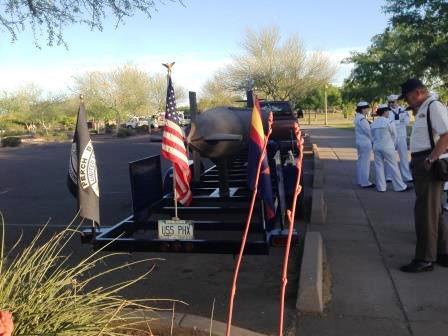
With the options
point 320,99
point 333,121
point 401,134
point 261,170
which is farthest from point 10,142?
point 320,99

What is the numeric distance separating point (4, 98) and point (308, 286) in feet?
223

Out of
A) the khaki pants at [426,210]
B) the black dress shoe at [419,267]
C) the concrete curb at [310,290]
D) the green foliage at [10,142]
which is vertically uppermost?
the khaki pants at [426,210]

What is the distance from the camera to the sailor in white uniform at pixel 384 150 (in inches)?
439

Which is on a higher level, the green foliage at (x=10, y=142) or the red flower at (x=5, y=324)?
the red flower at (x=5, y=324)

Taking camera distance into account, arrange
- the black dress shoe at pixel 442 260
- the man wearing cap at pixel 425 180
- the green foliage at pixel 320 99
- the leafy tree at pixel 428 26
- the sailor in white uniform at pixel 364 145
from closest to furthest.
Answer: the man wearing cap at pixel 425 180 → the black dress shoe at pixel 442 260 → the sailor in white uniform at pixel 364 145 → the leafy tree at pixel 428 26 → the green foliage at pixel 320 99

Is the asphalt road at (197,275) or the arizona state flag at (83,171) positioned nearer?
the arizona state flag at (83,171)

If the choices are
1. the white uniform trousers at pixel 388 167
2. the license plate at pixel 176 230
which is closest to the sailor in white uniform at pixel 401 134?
the white uniform trousers at pixel 388 167

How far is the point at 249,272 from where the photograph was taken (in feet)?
19.3

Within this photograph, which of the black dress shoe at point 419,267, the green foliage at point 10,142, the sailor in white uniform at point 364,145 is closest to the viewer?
the black dress shoe at point 419,267

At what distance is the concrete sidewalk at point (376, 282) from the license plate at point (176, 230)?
4.13 ft

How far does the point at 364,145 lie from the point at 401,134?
67.1 inches

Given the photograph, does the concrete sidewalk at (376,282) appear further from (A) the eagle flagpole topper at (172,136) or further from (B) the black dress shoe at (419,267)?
(A) the eagle flagpole topper at (172,136)

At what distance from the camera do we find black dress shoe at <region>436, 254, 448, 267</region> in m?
5.82

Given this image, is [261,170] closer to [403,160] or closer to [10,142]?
[403,160]
